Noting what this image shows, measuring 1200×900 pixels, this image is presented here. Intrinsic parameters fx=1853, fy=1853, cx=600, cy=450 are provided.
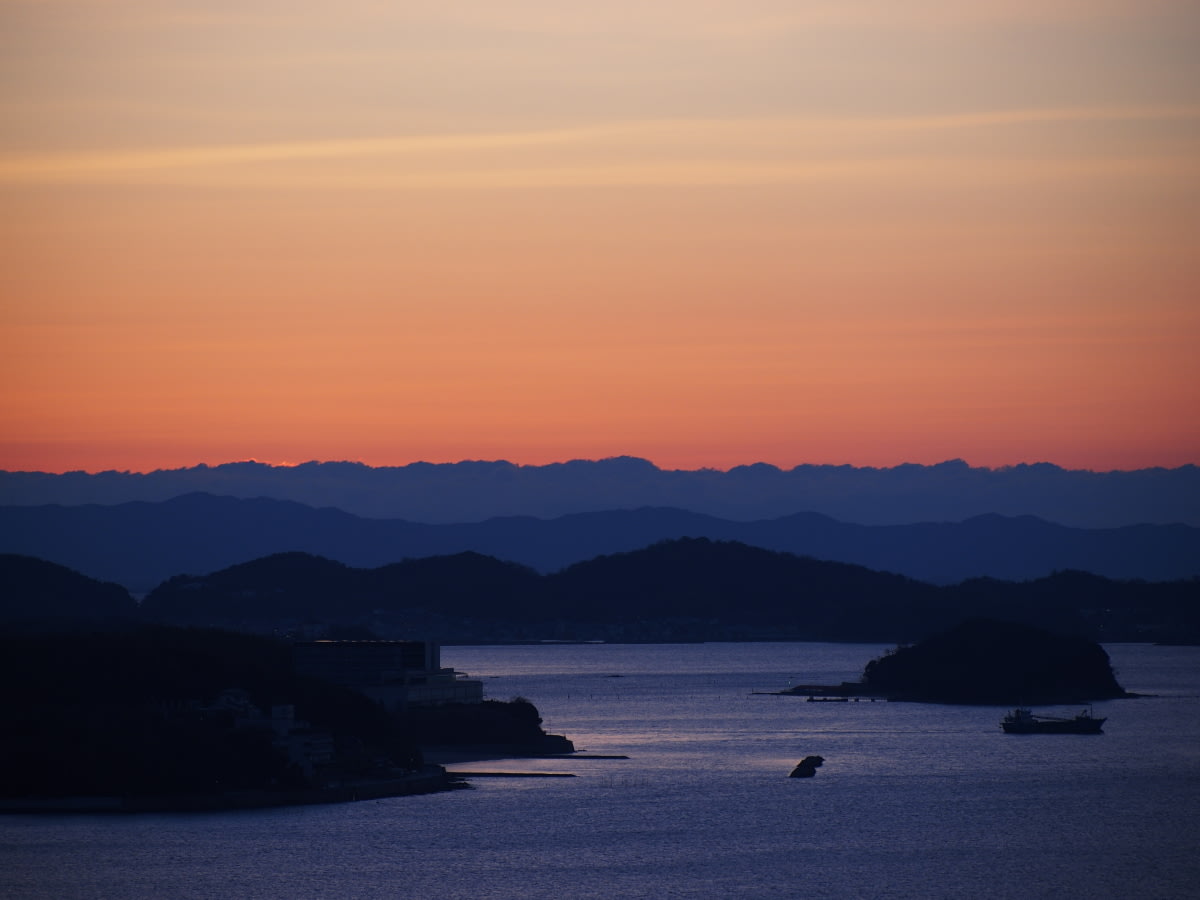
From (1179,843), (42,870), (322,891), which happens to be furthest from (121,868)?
(1179,843)

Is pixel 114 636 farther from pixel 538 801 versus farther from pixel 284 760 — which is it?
pixel 538 801

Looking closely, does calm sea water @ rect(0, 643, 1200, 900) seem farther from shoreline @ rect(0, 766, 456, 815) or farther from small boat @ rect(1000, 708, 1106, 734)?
small boat @ rect(1000, 708, 1106, 734)

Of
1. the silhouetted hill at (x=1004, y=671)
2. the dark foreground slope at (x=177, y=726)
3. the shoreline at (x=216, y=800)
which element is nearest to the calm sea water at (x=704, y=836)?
the shoreline at (x=216, y=800)

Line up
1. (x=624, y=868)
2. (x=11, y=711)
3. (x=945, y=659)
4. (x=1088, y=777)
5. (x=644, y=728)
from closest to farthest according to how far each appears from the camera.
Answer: (x=624, y=868)
(x=11, y=711)
(x=1088, y=777)
(x=644, y=728)
(x=945, y=659)

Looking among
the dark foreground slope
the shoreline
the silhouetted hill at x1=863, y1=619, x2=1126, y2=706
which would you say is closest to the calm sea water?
the shoreline

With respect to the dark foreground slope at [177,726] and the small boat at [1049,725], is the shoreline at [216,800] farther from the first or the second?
the small boat at [1049,725]

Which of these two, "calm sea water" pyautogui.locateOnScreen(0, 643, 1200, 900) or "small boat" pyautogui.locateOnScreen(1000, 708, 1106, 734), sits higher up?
"small boat" pyautogui.locateOnScreen(1000, 708, 1106, 734)
